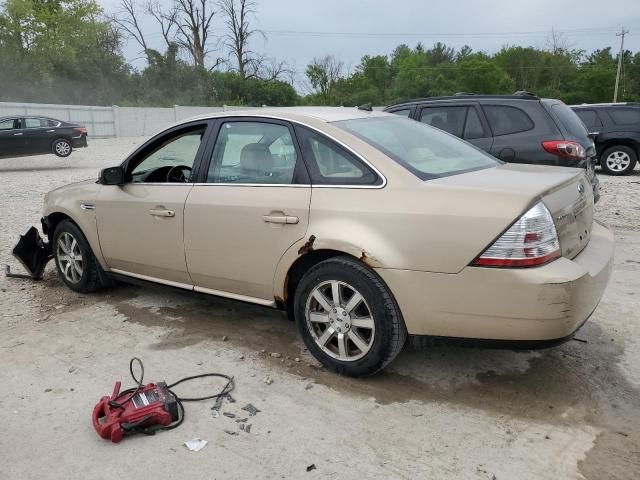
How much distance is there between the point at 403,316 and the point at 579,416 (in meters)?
1.03

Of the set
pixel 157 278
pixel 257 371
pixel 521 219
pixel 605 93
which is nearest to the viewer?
pixel 521 219

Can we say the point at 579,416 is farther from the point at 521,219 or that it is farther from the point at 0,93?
the point at 0,93

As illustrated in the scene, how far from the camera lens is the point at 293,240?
3.45 meters

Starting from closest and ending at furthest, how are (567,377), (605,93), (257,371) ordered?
(567,377) → (257,371) → (605,93)

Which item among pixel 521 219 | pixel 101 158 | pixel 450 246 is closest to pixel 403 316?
pixel 450 246

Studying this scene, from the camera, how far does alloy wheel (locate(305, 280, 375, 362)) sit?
10.7ft

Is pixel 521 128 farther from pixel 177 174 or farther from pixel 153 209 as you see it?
pixel 153 209

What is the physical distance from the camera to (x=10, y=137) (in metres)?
16.7

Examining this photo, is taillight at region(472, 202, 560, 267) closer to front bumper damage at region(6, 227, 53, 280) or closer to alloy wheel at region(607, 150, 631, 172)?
front bumper damage at region(6, 227, 53, 280)

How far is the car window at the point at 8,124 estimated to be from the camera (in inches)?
657

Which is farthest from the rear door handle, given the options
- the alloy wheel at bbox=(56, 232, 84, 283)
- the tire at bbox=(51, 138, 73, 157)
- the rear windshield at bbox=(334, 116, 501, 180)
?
the tire at bbox=(51, 138, 73, 157)

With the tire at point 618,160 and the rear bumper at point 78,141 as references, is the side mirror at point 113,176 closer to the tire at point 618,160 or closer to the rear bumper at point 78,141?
the tire at point 618,160

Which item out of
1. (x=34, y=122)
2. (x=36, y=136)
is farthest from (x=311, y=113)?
(x=34, y=122)

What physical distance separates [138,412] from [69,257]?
276 cm
